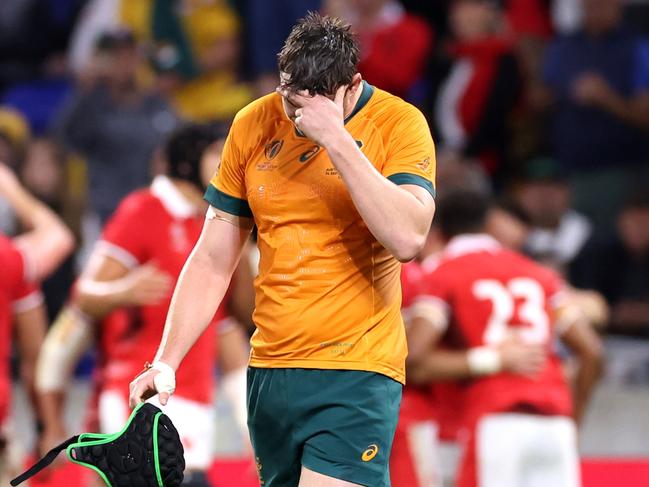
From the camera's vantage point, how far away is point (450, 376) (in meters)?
6.05

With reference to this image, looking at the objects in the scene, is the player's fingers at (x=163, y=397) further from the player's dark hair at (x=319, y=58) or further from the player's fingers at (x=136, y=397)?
the player's dark hair at (x=319, y=58)

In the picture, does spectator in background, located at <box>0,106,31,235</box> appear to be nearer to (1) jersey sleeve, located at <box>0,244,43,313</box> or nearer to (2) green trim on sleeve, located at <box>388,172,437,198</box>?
(1) jersey sleeve, located at <box>0,244,43,313</box>

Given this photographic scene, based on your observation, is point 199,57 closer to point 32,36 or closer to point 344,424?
point 32,36

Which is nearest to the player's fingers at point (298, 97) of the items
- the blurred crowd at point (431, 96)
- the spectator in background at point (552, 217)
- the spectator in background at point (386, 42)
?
the blurred crowd at point (431, 96)

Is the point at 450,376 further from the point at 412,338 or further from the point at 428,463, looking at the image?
the point at 428,463

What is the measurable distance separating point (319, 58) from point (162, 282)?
6.88ft

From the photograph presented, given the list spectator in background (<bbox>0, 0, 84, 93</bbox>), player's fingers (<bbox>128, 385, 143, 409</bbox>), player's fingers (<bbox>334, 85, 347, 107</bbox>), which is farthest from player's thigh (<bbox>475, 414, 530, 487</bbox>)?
spectator in background (<bbox>0, 0, 84, 93</bbox>)

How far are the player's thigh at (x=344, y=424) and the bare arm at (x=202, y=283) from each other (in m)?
0.34

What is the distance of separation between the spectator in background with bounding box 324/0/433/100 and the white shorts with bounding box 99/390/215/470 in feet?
16.5

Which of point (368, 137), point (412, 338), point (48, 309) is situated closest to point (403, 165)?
point (368, 137)

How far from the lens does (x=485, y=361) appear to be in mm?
6016

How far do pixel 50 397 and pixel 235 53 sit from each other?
16.3ft

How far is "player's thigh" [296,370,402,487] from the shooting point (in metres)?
4.02

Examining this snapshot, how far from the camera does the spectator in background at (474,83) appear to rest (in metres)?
10.5
